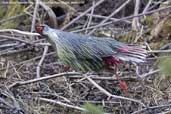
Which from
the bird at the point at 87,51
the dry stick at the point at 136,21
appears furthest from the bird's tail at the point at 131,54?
the dry stick at the point at 136,21

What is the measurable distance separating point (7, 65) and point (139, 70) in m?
1.17

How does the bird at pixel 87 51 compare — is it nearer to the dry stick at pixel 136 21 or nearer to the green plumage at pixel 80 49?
the green plumage at pixel 80 49

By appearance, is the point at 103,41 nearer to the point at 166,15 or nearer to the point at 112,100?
the point at 112,100

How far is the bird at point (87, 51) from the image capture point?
12.9ft

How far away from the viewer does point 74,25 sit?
634 centimetres

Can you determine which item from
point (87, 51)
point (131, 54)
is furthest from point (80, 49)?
point (131, 54)

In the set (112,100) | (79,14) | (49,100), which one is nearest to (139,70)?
(112,100)

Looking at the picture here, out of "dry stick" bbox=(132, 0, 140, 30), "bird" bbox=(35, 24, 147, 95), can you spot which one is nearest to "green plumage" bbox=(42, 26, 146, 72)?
"bird" bbox=(35, 24, 147, 95)

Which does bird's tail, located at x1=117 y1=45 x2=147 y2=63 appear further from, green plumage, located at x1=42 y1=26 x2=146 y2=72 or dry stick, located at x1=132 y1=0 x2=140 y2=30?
dry stick, located at x1=132 y1=0 x2=140 y2=30

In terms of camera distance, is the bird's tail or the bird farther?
the bird's tail

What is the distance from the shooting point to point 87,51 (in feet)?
13.1

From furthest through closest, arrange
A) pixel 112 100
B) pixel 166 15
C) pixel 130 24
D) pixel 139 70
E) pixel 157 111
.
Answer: pixel 130 24 < pixel 166 15 < pixel 139 70 < pixel 112 100 < pixel 157 111

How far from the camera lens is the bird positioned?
154 inches

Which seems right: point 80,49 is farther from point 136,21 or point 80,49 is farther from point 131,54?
point 136,21
